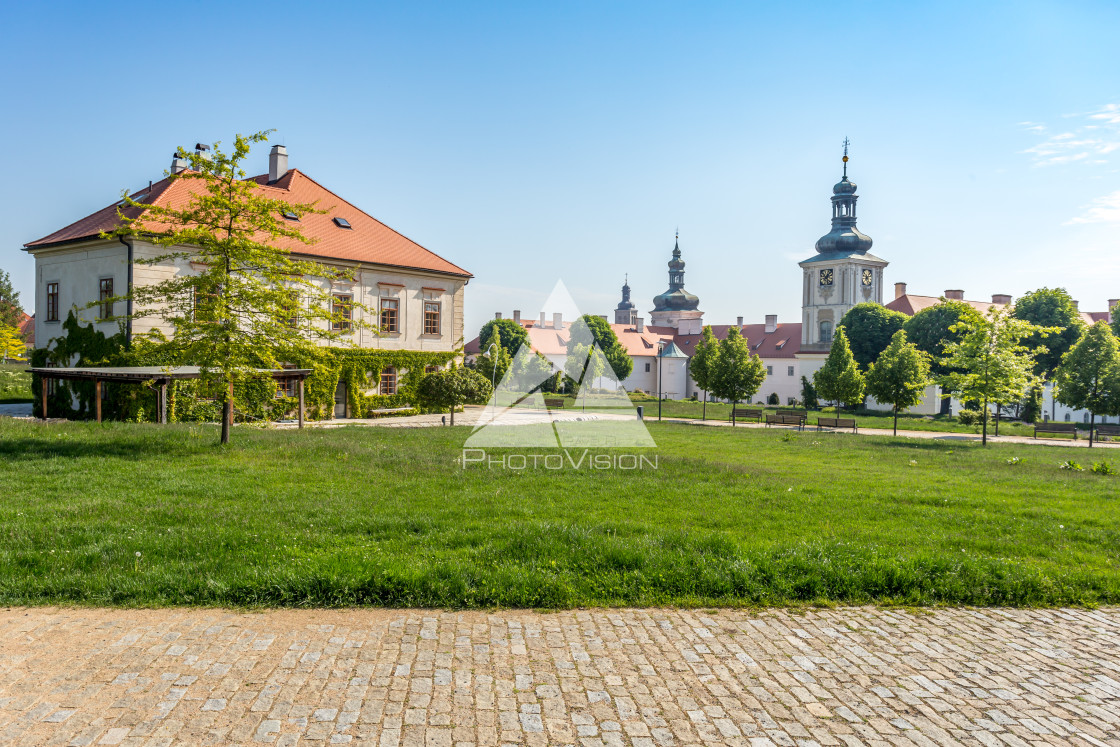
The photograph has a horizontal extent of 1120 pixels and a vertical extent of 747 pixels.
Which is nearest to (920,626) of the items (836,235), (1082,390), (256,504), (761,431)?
(256,504)

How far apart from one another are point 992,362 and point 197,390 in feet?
90.4

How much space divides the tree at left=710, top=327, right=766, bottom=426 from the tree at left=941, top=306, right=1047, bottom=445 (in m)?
12.5

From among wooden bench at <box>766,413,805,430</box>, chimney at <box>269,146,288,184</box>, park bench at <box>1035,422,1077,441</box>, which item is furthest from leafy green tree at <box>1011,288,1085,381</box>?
chimney at <box>269,146,288,184</box>

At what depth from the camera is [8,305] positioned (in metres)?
70.1

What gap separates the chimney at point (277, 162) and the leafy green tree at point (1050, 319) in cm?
5005

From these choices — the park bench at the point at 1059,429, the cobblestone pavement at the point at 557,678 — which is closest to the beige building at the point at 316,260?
the cobblestone pavement at the point at 557,678

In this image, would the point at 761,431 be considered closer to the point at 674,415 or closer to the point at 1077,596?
the point at 674,415

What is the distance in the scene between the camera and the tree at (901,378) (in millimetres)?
32125

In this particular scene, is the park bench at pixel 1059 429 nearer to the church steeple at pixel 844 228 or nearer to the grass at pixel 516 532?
the grass at pixel 516 532

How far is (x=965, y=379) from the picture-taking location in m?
26.8

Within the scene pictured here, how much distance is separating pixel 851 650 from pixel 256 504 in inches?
319

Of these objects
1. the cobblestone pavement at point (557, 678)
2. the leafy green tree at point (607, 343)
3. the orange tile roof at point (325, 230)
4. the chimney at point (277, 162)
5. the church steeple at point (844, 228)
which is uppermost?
the church steeple at point (844, 228)

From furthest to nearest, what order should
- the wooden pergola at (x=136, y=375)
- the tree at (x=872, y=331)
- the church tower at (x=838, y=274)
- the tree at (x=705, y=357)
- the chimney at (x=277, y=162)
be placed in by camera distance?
the church tower at (x=838, y=274)
the tree at (x=872, y=331)
the tree at (x=705, y=357)
the chimney at (x=277, y=162)
the wooden pergola at (x=136, y=375)

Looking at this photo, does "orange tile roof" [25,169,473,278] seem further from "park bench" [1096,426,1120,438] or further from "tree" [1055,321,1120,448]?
"tree" [1055,321,1120,448]
